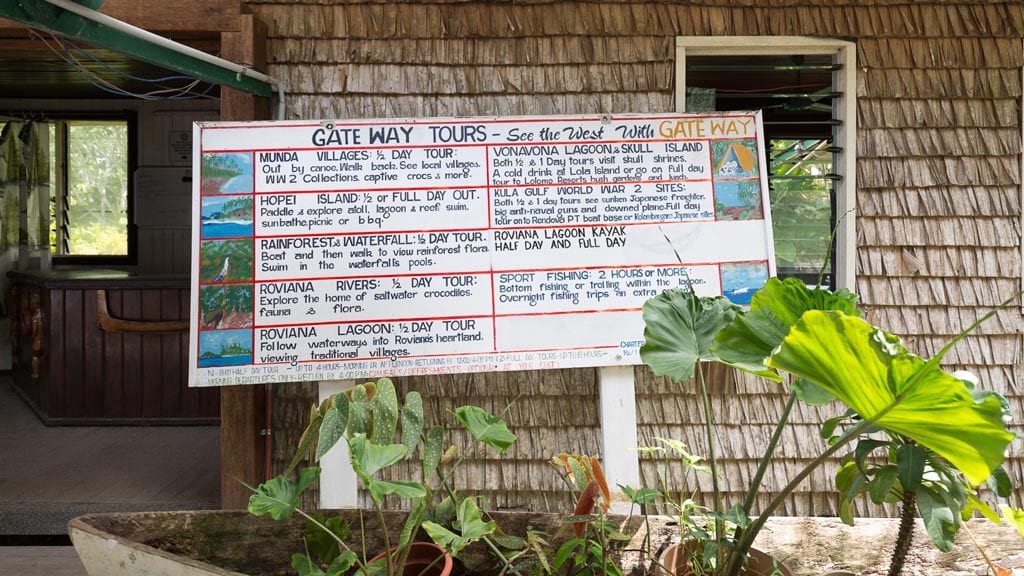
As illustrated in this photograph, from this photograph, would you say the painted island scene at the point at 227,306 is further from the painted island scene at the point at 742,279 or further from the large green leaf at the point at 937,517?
the large green leaf at the point at 937,517

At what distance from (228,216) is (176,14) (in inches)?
32.2

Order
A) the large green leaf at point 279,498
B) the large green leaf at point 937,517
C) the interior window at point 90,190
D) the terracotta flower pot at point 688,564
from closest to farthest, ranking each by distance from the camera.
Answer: the large green leaf at point 937,517, the large green leaf at point 279,498, the terracotta flower pot at point 688,564, the interior window at point 90,190

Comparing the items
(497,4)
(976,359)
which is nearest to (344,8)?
(497,4)

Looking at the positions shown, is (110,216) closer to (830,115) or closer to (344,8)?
(344,8)

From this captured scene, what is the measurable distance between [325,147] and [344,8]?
2.15ft

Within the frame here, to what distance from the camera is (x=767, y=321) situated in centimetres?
206

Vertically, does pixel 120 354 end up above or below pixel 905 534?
above

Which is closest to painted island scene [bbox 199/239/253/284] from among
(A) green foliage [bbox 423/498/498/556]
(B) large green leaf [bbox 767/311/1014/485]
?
(A) green foliage [bbox 423/498/498/556]

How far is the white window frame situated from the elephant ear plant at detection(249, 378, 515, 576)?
6.11 ft

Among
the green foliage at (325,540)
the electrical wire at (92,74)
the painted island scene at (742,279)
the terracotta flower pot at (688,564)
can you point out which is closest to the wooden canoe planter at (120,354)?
the electrical wire at (92,74)

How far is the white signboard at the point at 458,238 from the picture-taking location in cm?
298

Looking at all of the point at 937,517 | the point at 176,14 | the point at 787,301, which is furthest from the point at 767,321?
the point at 176,14

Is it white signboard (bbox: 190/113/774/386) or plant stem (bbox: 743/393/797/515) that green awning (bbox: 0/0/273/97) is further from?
plant stem (bbox: 743/393/797/515)

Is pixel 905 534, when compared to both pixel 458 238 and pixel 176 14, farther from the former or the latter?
pixel 176 14
